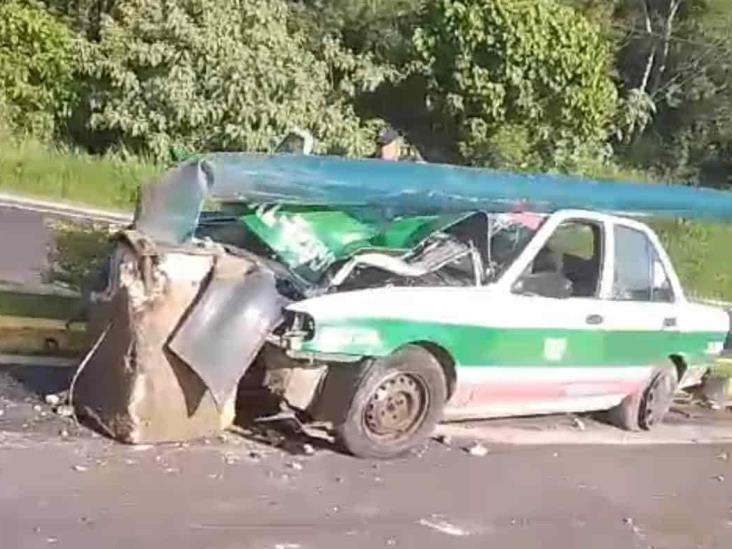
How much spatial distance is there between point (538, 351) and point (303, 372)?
1.78 meters

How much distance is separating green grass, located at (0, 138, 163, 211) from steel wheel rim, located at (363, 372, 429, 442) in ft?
53.0

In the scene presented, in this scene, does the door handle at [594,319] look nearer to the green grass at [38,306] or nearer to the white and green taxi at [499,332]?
the white and green taxi at [499,332]

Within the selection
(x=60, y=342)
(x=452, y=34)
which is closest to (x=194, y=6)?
(x=452, y=34)

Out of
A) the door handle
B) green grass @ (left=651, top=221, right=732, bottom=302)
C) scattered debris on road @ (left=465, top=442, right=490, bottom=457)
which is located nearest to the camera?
scattered debris on road @ (left=465, top=442, right=490, bottom=457)

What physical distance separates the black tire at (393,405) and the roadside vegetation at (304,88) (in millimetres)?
13537

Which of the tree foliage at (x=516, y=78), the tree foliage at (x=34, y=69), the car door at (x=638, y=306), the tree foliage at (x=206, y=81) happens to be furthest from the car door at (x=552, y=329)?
the tree foliage at (x=34, y=69)

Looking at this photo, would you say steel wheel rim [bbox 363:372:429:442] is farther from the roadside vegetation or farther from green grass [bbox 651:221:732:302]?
green grass [bbox 651:221:732:302]

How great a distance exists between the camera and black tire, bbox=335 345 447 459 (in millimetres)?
9352

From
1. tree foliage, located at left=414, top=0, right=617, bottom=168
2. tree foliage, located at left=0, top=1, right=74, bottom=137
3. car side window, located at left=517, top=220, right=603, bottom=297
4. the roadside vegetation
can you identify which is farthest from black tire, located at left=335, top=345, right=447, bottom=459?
tree foliage, located at left=0, top=1, right=74, bottom=137

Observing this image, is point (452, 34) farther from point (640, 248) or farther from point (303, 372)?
point (303, 372)

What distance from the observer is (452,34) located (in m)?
29.1

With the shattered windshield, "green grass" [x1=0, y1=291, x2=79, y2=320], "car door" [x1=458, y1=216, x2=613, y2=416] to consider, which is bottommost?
"green grass" [x1=0, y1=291, x2=79, y2=320]

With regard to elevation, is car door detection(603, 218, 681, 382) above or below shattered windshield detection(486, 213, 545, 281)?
below

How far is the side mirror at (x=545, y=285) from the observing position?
10297mm
